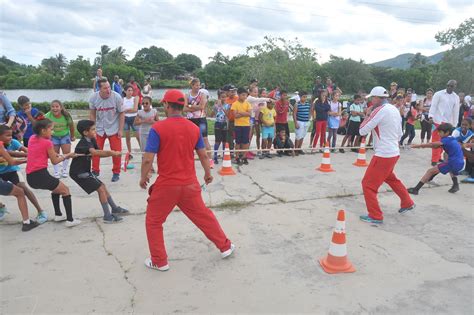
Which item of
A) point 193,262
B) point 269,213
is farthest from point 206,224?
point 269,213

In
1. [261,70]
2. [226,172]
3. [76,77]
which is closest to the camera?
[226,172]

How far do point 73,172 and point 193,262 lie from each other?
2182 millimetres

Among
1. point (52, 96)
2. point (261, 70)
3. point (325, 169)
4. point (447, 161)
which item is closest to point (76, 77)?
point (52, 96)

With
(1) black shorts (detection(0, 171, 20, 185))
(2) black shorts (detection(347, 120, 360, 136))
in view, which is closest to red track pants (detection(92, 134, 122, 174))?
(1) black shorts (detection(0, 171, 20, 185))

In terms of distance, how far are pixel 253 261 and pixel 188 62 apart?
8083 cm

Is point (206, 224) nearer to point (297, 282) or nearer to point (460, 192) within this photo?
Answer: point (297, 282)

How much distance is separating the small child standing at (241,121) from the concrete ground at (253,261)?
225 cm

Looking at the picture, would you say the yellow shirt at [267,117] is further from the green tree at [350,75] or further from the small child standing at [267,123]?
the green tree at [350,75]

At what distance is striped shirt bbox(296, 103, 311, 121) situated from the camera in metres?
9.27

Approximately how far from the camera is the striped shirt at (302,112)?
9273 millimetres

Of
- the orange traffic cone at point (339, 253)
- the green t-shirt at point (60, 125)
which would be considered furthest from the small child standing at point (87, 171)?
the orange traffic cone at point (339, 253)

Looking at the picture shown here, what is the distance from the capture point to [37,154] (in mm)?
4453

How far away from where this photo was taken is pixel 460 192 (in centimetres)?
655

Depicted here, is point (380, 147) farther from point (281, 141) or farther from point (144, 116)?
point (144, 116)
